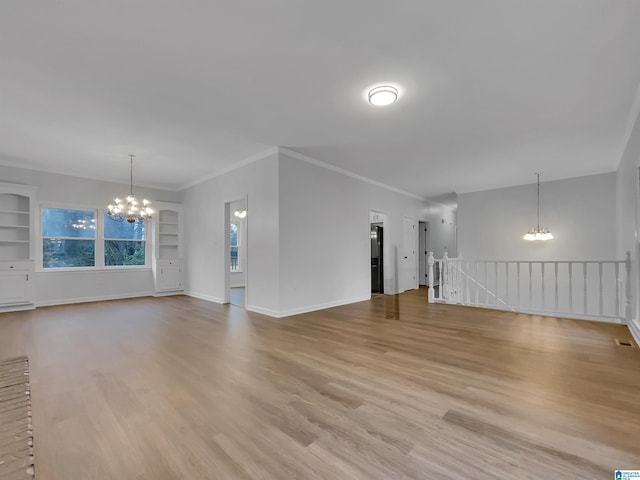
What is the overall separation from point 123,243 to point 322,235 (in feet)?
17.1

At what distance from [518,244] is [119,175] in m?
9.51

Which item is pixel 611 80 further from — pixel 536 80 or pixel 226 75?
pixel 226 75

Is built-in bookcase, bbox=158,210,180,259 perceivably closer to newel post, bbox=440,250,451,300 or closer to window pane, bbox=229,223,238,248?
window pane, bbox=229,223,238,248

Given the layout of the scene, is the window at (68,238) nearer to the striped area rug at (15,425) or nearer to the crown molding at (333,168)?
the striped area rug at (15,425)

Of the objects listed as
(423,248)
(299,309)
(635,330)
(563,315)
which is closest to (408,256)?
(423,248)

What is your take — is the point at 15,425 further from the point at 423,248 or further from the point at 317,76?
the point at 423,248

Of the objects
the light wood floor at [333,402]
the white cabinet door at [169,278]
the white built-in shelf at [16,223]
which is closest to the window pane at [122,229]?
the white cabinet door at [169,278]

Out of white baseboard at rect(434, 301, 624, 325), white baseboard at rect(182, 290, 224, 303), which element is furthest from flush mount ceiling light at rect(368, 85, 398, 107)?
white baseboard at rect(182, 290, 224, 303)

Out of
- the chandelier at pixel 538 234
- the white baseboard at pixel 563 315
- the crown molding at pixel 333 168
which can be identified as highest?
the crown molding at pixel 333 168

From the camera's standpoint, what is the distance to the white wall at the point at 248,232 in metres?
4.95

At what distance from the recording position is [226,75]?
280 cm

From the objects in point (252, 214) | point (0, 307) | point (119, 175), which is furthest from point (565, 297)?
point (0, 307)

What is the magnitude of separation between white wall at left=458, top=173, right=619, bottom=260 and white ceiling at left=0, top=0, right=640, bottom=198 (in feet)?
5.53

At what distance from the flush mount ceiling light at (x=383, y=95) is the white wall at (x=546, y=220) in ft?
19.0
